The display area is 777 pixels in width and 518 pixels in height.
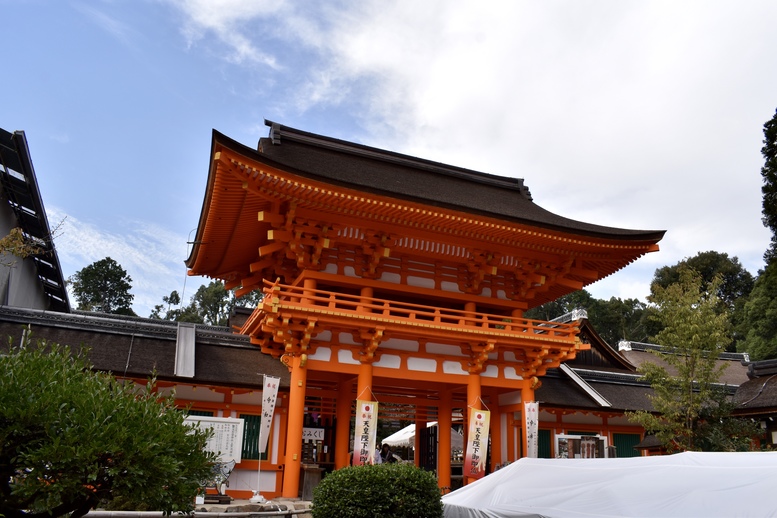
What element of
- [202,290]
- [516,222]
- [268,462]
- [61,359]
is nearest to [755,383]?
[516,222]

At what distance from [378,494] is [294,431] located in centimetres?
459

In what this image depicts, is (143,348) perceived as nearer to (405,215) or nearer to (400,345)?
(400,345)

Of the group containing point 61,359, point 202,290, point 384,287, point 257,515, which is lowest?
point 257,515

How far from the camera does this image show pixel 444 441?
662 inches

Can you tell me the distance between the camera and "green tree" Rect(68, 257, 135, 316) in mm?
54375

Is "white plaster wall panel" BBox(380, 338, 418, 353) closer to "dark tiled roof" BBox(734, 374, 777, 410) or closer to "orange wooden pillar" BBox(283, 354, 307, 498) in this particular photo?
"orange wooden pillar" BBox(283, 354, 307, 498)

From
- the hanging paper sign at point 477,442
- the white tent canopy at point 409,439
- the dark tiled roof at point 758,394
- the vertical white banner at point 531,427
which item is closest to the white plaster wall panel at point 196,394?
the hanging paper sign at point 477,442

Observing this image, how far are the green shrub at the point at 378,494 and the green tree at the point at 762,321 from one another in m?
39.0

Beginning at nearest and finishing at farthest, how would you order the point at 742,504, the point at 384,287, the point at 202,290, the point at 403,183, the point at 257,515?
the point at 742,504 → the point at 257,515 → the point at 384,287 → the point at 403,183 → the point at 202,290

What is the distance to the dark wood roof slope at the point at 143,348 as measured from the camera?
1377 cm

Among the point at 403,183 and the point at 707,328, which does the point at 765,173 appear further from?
the point at 403,183

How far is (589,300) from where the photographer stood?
68.8 metres

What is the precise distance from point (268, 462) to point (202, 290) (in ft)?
178

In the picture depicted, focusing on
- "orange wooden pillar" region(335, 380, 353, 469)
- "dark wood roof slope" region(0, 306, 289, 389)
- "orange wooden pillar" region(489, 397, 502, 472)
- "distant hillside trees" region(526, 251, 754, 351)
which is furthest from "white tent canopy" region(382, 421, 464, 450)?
"distant hillside trees" region(526, 251, 754, 351)
